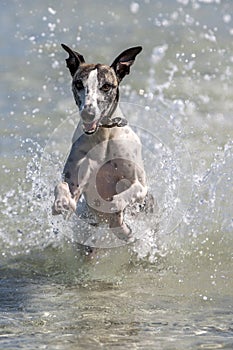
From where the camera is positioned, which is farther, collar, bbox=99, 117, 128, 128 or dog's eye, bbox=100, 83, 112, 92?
collar, bbox=99, 117, 128, 128

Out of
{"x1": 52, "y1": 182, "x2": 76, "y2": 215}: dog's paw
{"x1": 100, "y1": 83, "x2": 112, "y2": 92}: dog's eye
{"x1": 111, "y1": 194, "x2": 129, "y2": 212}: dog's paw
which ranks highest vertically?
{"x1": 100, "y1": 83, "x2": 112, "y2": 92}: dog's eye

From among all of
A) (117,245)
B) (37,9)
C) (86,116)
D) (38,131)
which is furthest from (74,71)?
(37,9)

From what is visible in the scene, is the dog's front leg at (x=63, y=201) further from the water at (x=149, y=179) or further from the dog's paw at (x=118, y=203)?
the water at (x=149, y=179)

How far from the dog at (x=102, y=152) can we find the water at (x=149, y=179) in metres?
0.52

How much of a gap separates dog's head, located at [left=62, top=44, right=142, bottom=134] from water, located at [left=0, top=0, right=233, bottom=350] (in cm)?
118

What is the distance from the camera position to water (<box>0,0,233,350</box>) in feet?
15.1

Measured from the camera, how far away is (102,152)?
18.8ft

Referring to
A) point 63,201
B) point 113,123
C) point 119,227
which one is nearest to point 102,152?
point 113,123

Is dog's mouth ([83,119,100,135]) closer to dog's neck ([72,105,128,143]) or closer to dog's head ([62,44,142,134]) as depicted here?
dog's head ([62,44,142,134])

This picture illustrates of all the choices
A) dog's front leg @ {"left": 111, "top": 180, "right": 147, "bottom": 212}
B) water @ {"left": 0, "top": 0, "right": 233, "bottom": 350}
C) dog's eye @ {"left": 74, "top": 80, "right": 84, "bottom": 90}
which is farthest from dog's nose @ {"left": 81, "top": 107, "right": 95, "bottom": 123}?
water @ {"left": 0, "top": 0, "right": 233, "bottom": 350}

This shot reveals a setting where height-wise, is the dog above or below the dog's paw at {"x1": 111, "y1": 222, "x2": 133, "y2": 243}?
above

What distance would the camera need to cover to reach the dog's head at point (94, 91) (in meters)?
5.32

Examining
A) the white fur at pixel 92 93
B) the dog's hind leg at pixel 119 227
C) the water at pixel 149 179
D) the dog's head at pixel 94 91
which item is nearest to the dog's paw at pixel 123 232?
the dog's hind leg at pixel 119 227

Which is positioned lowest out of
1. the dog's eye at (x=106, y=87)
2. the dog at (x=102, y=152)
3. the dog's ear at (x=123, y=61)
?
the dog at (x=102, y=152)
